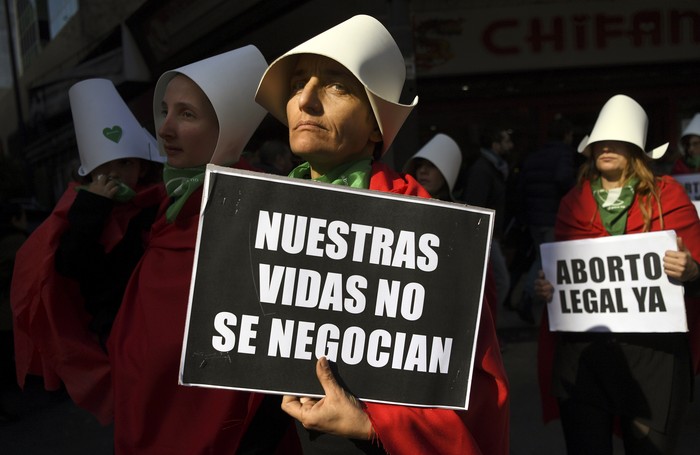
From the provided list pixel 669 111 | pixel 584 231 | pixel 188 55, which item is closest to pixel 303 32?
pixel 188 55

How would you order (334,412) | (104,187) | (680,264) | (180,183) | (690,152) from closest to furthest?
(334,412)
(180,183)
(104,187)
(680,264)
(690,152)

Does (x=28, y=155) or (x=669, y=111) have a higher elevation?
(x=28, y=155)

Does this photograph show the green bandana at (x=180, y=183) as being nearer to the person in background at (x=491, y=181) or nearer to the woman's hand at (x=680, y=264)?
the woman's hand at (x=680, y=264)

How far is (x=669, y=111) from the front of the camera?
36.8ft

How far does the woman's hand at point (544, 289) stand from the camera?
3503mm

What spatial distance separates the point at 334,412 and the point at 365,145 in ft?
2.18

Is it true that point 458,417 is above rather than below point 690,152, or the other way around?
below

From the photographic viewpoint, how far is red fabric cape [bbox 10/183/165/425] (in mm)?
2729

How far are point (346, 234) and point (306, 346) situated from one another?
0.76 ft

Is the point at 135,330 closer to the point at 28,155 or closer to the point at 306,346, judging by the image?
the point at 306,346

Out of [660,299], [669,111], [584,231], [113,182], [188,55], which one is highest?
[188,55]

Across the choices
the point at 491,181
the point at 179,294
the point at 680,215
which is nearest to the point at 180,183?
the point at 179,294

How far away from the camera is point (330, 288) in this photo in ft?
5.30

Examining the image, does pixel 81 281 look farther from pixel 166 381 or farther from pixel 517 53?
pixel 517 53
